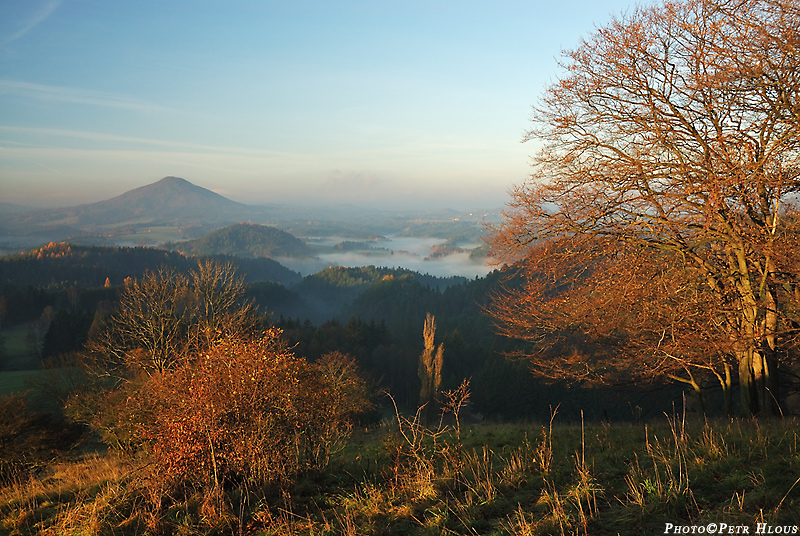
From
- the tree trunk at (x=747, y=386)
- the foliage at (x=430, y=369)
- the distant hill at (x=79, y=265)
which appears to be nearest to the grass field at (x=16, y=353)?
the distant hill at (x=79, y=265)

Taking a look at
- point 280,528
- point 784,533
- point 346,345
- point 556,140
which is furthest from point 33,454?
point 346,345

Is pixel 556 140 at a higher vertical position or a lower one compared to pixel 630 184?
higher

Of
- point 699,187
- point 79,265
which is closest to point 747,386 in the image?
point 699,187

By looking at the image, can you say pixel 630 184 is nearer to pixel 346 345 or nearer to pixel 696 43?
pixel 696 43

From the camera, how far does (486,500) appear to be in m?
4.51

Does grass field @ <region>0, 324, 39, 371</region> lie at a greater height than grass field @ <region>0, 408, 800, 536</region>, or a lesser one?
lesser

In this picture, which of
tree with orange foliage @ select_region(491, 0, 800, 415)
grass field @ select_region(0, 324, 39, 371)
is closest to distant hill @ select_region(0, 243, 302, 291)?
grass field @ select_region(0, 324, 39, 371)

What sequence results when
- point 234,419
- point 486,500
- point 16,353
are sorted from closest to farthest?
point 486,500 < point 234,419 < point 16,353

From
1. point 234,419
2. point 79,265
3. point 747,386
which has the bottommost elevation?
point 79,265

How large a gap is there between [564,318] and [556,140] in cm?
357

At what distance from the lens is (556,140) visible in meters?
8.89

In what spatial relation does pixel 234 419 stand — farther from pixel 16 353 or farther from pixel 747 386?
pixel 16 353

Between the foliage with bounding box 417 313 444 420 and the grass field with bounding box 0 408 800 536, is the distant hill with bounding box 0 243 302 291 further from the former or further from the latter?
the grass field with bounding box 0 408 800 536

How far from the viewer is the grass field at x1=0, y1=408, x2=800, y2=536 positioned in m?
3.79
